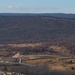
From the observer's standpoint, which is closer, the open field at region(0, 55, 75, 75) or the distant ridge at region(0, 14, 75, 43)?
the open field at region(0, 55, 75, 75)

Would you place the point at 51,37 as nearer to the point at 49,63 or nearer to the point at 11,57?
the point at 11,57

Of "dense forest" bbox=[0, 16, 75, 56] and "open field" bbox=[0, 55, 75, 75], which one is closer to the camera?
"open field" bbox=[0, 55, 75, 75]

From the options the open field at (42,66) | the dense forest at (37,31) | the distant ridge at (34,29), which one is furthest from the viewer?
the distant ridge at (34,29)

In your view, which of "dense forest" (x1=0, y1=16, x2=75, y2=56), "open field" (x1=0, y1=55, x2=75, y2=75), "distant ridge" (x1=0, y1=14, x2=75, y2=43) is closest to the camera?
"open field" (x1=0, y1=55, x2=75, y2=75)

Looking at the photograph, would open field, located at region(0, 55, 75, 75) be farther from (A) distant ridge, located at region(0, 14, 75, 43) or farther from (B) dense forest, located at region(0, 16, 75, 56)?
(A) distant ridge, located at region(0, 14, 75, 43)

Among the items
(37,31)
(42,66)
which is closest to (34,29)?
(37,31)

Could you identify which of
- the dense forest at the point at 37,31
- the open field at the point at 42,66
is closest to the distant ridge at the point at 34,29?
the dense forest at the point at 37,31

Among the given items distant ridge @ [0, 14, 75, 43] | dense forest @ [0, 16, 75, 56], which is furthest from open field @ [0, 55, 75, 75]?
distant ridge @ [0, 14, 75, 43]

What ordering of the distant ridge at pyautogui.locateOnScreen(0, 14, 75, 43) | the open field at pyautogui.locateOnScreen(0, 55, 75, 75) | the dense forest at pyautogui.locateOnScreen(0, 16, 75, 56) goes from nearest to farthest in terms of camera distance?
the open field at pyautogui.locateOnScreen(0, 55, 75, 75) < the dense forest at pyautogui.locateOnScreen(0, 16, 75, 56) < the distant ridge at pyautogui.locateOnScreen(0, 14, 75, 43)

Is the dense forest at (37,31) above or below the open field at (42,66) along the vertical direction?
below

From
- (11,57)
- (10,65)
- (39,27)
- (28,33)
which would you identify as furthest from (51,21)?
(10,65)

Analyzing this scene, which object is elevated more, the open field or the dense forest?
the open field

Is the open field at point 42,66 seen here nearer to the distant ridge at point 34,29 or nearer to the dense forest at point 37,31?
the dense forest at point 37,31
